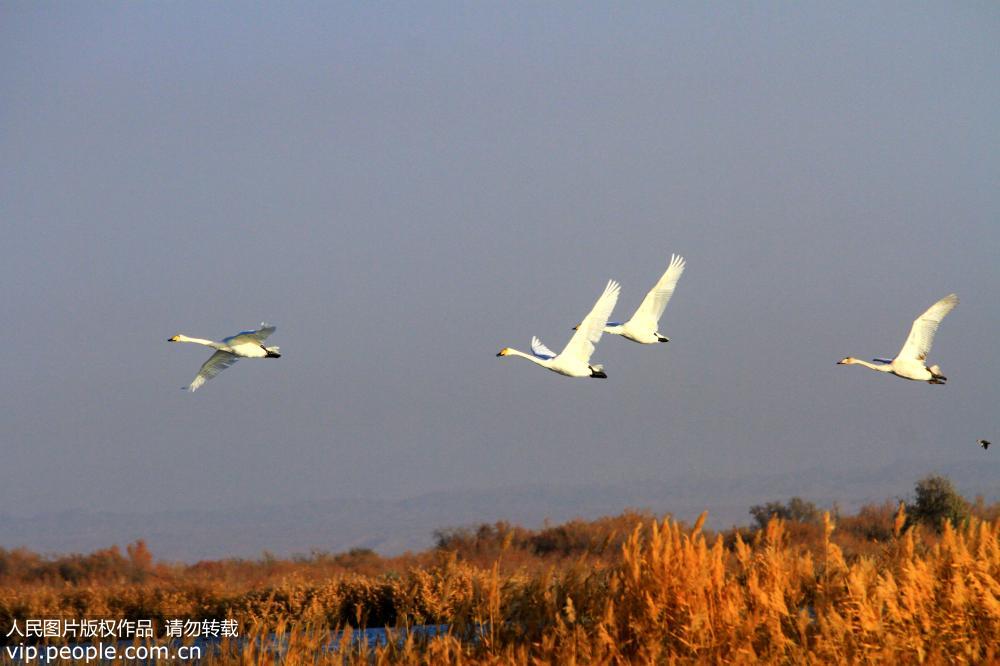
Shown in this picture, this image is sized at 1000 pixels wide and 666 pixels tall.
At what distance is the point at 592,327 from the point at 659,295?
451 centimetres

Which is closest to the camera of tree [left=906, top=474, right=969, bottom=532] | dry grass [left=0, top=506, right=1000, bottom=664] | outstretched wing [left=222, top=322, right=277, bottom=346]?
dry grass [left=0, top=506, right=1000, bottom=664]

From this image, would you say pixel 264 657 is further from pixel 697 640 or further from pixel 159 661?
pixel 697 640

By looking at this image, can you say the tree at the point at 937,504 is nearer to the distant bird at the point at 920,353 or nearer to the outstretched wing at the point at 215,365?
the distant bird at the point at 920,353

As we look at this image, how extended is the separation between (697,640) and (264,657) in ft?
12.6

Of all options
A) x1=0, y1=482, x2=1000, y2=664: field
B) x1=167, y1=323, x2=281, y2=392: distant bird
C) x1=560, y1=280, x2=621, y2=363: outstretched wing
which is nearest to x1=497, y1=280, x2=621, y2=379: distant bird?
x1=560, y1=280, x2=621, y2=363: outstretched wing

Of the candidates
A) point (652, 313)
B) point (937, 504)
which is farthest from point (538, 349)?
point (937, 504)

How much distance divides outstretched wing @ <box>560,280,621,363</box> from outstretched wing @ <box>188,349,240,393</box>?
612cm

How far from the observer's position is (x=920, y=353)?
26.8 metres

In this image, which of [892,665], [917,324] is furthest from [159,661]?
[917,324]

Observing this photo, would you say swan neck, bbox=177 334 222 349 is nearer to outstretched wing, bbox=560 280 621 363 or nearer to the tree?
outstretched wing, bbox=560 280 621 363

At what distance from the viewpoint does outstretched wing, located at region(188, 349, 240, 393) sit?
23828 millimetres

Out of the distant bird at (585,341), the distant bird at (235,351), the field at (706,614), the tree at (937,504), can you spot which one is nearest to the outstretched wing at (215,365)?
the distant bird at (235,351)

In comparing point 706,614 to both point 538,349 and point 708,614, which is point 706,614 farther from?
point 538,349

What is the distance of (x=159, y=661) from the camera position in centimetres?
1262
